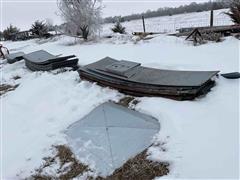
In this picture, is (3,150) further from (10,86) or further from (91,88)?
(10,86)

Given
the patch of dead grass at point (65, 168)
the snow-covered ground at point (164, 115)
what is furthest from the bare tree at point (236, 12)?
the patch of dead grass at point (65, 168)

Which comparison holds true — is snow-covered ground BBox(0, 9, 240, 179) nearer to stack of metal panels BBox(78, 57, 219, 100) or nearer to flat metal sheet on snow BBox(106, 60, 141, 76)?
stack of metal panels BBox(78, 57, 219, 100)

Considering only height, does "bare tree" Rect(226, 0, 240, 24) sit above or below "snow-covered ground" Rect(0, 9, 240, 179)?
Answer: above

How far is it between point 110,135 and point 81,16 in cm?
796

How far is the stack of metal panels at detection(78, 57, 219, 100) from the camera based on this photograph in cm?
326

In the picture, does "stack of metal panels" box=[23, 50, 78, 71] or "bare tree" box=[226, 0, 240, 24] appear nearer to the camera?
"stack of metal panels" box=[23, 50, 78, 71]

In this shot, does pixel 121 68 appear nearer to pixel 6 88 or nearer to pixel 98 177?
pixel 98 177

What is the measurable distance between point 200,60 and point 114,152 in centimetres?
281

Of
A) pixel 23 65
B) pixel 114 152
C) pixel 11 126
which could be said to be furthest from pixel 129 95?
pixel 23 65

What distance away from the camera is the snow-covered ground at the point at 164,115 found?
7.53 feet

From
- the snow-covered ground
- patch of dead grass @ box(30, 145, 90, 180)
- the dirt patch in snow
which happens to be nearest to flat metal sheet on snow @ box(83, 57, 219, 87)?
the snow-covered ground

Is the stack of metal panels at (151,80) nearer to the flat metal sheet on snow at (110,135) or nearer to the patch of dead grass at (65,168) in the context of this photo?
the flat metal sheet on snow at (110,135)

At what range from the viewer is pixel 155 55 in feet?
18.8

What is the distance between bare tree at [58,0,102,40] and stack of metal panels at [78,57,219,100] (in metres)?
5.95
